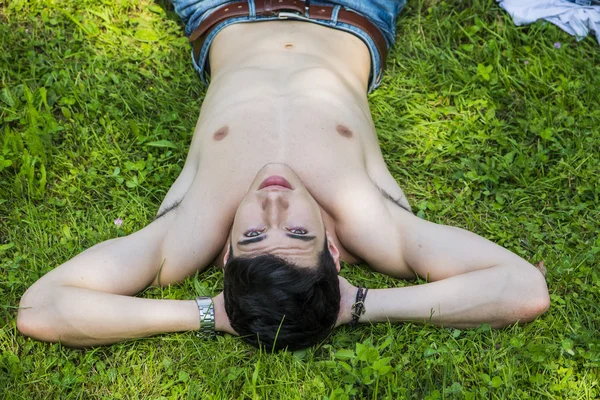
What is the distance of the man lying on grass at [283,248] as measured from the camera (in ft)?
12.4

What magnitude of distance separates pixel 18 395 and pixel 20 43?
9.20 ft

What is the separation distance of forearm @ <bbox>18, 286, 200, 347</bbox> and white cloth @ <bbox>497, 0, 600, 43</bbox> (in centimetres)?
337

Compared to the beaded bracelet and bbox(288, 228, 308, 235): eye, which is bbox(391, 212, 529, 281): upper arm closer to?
the beaded bracelet

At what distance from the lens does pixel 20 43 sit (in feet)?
18.0

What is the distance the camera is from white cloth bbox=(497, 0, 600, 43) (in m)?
5.46

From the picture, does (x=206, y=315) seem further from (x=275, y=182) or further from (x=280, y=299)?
(x=275, y=182)

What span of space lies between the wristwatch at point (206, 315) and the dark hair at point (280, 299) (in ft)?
0.50

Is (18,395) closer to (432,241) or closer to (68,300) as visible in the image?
(68,300)

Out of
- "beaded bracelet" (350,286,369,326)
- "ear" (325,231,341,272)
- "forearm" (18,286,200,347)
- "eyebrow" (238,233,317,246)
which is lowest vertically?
Answer: "beaded bracelet" (350,286,369,326)

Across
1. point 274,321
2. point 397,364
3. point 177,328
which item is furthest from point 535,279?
point 177,328

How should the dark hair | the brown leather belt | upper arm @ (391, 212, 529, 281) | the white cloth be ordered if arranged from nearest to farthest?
the dark hair, upper arm @ (391, 212, 529, 281), the brown leather belt, the white cloth

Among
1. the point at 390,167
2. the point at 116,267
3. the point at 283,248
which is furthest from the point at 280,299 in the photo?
the point at 390,167

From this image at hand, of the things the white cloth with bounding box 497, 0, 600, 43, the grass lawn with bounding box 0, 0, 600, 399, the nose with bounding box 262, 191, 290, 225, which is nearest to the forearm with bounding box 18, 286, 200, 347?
the grass lawn with bounding box 0, 0, 600, 399

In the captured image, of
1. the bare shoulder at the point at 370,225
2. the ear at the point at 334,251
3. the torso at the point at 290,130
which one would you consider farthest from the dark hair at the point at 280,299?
the torso at the point at 290,130
